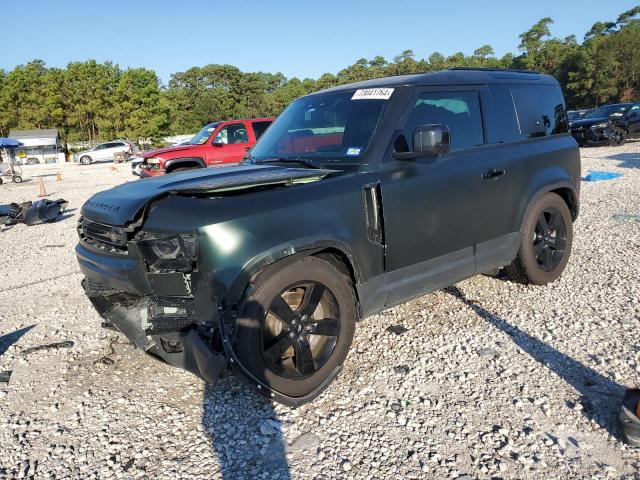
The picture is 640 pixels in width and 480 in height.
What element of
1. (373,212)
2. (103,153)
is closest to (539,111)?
(373,212)

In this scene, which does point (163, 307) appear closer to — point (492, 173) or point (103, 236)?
point (103, 236)

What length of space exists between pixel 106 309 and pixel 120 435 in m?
0.92

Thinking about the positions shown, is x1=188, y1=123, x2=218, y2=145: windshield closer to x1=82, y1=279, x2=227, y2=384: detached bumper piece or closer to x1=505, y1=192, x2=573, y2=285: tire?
x1=505, y1=192, x2=573, y2=285: tire

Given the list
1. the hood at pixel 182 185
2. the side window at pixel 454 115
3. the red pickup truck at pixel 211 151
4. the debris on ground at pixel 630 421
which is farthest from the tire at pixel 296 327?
the red pickup truck at pixel 211 151

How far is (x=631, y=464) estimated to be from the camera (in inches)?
92.4

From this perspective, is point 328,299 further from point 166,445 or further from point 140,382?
point 140,382

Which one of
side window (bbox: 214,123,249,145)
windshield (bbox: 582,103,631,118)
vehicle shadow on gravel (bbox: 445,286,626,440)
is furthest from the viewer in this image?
windshield (bbox: 582,103,631,118)

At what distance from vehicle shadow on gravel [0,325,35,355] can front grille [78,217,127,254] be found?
149 centimetres

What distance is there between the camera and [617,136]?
60.5ft

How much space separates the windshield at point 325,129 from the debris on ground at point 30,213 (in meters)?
7.83

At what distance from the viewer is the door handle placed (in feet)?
13.1

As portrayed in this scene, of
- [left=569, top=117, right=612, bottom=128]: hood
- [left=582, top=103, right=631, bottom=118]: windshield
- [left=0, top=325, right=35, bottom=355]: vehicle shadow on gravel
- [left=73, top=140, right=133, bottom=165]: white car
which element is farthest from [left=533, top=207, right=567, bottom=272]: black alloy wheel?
[left=73, top=140, right=133, bottom=165]: white car

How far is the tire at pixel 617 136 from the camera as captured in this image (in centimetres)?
1828

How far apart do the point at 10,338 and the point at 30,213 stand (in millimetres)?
6916
